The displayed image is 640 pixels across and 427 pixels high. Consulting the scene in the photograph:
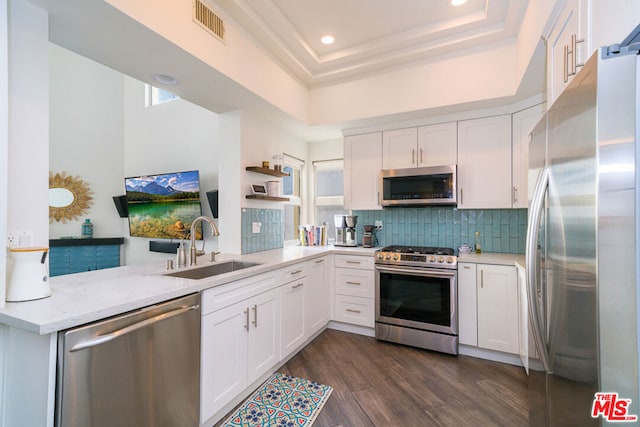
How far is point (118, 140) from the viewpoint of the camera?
5180mm

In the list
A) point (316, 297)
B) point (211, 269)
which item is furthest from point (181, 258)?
point (316, 297)

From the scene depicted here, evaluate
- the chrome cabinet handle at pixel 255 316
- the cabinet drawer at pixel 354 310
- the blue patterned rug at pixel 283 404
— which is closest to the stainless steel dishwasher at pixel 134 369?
the blue patterned rug at pixel 283 404

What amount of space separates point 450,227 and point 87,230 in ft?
19.1

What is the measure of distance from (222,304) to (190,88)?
1.80 metres

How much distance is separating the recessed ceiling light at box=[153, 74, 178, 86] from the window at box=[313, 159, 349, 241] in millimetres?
2229

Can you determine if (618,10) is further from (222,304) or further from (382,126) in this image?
(382,126)

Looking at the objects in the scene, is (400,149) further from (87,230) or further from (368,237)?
(87,230)

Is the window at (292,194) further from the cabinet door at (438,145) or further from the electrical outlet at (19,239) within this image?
the electrical outlet at (19,239)

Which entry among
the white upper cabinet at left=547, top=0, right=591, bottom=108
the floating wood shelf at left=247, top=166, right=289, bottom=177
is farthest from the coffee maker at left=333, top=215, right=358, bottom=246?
the white upper cabinet at left=547, top=0, right=591, bottom=108

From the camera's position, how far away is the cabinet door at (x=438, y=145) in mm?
3002

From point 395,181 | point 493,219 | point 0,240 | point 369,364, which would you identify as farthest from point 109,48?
point 493,219

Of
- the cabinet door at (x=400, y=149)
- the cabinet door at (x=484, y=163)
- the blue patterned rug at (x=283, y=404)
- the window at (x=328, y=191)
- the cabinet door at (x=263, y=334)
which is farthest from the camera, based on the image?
the window at (x=328, y=191)

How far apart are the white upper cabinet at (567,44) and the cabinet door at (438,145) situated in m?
1.27

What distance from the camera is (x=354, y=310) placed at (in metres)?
3.11
